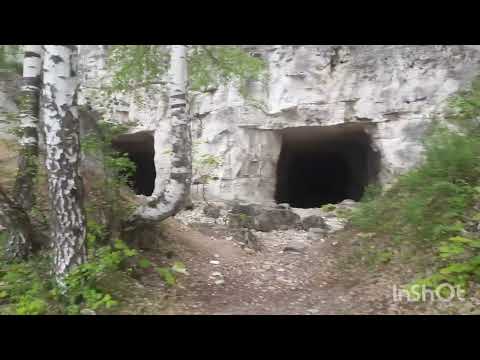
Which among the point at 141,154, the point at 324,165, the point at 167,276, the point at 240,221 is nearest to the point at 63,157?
the point at 167,276

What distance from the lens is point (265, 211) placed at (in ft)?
28.2

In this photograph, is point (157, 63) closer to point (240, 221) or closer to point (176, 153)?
point (176, 153)

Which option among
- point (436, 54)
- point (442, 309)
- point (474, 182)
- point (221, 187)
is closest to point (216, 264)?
point (442, 309)

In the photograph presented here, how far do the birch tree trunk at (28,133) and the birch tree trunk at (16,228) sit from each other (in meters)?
0.28

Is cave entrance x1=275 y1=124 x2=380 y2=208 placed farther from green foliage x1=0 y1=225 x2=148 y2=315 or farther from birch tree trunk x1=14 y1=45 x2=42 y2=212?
green foliage x1=0 y1=225 x2=148 y2=315

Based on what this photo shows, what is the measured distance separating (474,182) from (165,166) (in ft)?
30.6

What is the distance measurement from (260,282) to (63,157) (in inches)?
118

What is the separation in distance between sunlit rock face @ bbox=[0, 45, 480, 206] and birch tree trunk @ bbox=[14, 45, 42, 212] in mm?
4519

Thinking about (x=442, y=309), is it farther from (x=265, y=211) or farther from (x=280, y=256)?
(x=265, y=211)

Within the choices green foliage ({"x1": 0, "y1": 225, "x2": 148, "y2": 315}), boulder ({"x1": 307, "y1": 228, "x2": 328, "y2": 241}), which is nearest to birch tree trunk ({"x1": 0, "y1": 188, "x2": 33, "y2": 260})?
green foliage ({"x1": 0, "y1": 225, "x2": 148, "y2": 315})

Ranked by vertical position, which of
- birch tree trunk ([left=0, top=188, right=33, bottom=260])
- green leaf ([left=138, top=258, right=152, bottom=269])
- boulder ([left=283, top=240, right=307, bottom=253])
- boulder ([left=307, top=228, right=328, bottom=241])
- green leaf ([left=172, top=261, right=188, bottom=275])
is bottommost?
boulder ([left=283, top=240, right=307, bottom=253])

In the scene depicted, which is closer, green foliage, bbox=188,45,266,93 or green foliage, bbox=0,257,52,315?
green foliage, bbox=0,257,52,315

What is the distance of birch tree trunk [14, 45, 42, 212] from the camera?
445cm

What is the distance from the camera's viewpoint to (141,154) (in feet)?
53.2
